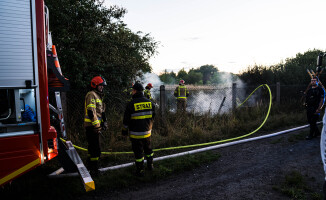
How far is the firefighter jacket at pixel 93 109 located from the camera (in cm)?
419

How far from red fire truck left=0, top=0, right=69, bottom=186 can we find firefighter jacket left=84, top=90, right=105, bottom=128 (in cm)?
98

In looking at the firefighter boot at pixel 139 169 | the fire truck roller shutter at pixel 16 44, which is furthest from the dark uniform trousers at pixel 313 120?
the fire truck roller shutter at pixel 16 44

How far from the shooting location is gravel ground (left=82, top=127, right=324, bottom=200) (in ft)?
11.9

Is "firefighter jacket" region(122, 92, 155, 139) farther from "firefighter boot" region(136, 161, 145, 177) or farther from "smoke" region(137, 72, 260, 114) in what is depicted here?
"smoke" region(137, 72, 260, 114)

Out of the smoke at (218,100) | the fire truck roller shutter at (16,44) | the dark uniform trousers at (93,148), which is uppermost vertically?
the fire truck roller shutter at (16,44)

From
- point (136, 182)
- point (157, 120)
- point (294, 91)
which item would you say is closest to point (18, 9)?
point (136, 182)

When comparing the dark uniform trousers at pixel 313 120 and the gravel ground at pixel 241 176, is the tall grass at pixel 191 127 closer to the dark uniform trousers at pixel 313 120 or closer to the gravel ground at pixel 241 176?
the gravel ground at pixel 241 176

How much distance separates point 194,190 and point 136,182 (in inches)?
41.6

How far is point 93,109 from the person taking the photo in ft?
13.8

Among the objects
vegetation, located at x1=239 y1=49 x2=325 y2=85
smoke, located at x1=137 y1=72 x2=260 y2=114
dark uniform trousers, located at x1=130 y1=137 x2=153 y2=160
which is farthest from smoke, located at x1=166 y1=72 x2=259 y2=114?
dark uniform trousers, located at x1=130 y1=137 x2=153 y2=160

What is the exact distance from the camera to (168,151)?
224 inches

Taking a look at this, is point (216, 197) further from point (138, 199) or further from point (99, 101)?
point (99, 101)

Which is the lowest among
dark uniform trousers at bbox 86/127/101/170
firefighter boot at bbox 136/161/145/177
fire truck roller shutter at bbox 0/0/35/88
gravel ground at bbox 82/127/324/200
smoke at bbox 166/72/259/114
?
gravel ground at bbox 82/127/324/200

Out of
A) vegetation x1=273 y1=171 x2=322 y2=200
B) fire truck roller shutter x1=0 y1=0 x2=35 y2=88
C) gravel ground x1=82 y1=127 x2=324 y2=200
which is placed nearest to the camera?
fire truck roller shutter x1=0 y1=0 x2=35 y2=88
